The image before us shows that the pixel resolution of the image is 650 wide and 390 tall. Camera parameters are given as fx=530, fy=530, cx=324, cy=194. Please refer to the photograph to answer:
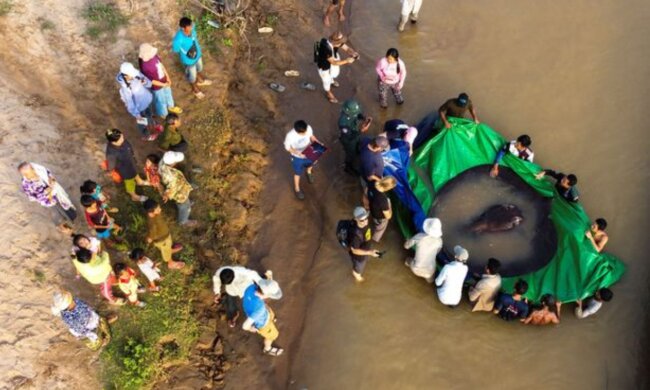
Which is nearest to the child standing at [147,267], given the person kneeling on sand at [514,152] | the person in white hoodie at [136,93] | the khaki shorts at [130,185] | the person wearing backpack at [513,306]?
the khaki shorts at [130,185]

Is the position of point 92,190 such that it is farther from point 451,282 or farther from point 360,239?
point 451,282

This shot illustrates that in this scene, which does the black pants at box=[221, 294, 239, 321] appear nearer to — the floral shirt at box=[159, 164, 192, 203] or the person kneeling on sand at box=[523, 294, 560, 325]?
the floral shirt at box=[159, 164, 192, 203]

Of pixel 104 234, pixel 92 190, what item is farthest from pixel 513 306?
pixel 92 190

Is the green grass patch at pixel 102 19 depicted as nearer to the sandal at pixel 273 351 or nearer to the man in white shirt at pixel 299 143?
the man in white shirt at pixel 299 143

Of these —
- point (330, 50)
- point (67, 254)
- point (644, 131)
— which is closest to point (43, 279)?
point (67, 254)

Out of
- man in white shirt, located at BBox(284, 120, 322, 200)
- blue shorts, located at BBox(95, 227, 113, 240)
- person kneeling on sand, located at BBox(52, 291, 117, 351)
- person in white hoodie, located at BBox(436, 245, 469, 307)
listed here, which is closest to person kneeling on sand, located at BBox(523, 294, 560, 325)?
person in white hoodie, located at BBox(436, 245, 469, 307)

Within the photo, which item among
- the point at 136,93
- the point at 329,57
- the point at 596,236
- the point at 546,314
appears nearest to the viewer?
the point at 546,314
